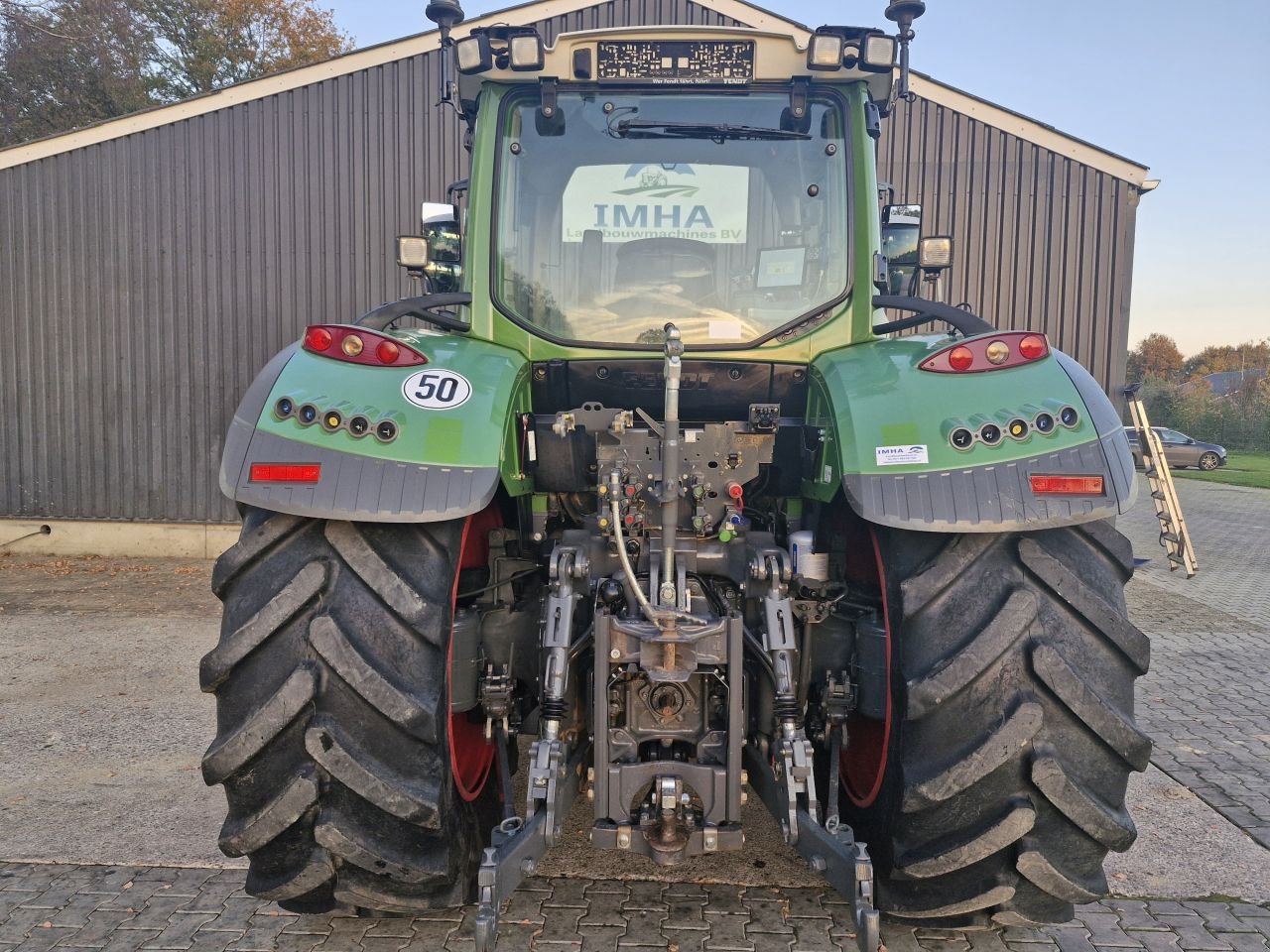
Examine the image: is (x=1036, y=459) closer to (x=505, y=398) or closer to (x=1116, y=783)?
(x=1116, y=783)

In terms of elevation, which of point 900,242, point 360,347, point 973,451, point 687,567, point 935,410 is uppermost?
point 900,242

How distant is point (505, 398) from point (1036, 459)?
1.51m

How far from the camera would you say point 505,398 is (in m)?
2.64

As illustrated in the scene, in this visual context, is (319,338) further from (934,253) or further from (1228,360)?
(1228,360)

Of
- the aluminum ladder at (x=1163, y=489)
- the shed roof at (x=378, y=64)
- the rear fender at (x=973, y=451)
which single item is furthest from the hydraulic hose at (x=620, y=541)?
the aluminum ladder at (x=1163, y=489)

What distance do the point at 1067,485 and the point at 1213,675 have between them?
16.0 ft

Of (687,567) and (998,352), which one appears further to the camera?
(687,567)

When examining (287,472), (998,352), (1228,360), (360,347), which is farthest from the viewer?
(1228,360)

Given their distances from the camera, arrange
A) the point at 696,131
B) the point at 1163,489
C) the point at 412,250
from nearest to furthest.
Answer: the point at 696,131, the point at 412,250, the point at 1163,489

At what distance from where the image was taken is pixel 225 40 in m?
22.6

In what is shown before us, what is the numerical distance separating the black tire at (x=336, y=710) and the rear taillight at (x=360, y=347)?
0.51 metres

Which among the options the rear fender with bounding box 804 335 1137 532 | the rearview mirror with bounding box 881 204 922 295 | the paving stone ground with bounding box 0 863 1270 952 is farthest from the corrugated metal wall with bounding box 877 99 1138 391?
the paving stone ground with bounding box 0 863 1270 952

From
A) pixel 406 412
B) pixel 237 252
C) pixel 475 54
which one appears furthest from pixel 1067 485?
pixel 237 252

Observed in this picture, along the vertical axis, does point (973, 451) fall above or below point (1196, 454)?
above
